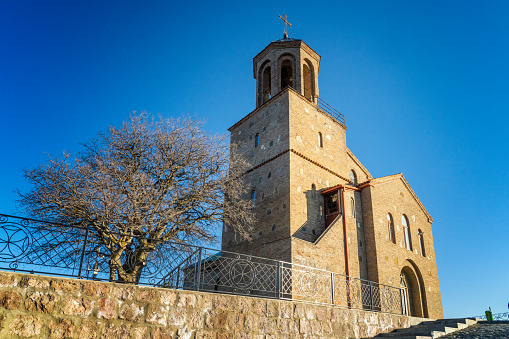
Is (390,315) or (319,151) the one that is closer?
(390,315)

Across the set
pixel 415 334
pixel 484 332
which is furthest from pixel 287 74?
pixel 484 332

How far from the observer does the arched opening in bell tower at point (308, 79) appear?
22.3 metres

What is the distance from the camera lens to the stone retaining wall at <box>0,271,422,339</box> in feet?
18.6

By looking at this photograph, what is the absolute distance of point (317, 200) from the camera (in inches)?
717

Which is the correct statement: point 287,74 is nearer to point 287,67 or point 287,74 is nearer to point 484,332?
point 287,67

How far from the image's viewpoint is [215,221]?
14.0 m

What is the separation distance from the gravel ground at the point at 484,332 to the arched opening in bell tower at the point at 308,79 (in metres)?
14.2

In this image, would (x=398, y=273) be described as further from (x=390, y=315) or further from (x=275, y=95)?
(x=275, y=95)

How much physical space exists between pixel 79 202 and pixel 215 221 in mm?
4832

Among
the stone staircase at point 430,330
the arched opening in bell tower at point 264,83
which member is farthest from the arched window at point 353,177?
the stone staircase at point 430,330

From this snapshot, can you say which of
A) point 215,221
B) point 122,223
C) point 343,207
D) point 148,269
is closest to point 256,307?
point 148,269

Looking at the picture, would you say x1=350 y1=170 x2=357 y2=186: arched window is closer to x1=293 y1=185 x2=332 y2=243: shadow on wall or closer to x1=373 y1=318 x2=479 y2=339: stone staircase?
x1=293 y1=185 x2=332 y2=243: shadow on wall

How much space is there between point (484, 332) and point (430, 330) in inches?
56.2

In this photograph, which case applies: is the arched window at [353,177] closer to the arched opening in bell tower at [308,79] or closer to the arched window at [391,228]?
the arched window at [391,228]
